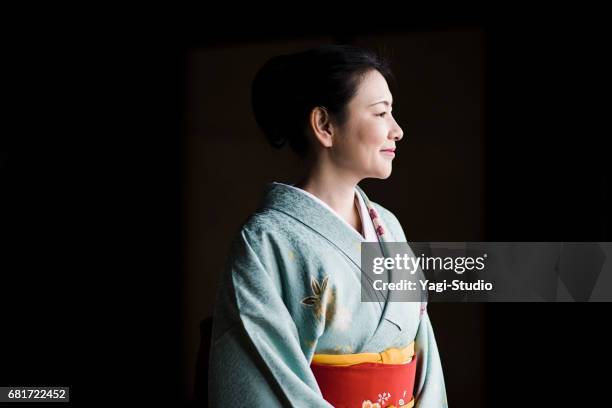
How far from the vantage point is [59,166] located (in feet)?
9.23

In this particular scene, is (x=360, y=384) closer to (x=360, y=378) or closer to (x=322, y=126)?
(x=360, y=378)

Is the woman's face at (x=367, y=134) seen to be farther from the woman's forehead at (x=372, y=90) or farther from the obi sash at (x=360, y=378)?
the obi sash at (x=360, y=378)

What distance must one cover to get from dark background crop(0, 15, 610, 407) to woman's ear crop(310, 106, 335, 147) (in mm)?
1074

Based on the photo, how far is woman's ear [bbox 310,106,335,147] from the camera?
4.63ft

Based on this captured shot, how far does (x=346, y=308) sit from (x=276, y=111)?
0.44 meters

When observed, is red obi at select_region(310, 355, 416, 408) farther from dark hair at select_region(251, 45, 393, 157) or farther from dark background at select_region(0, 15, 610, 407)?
dark background at select_region(0, 15, 610, 407)

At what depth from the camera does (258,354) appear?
4.16 ft

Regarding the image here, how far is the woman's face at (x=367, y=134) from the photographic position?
4.60 feet

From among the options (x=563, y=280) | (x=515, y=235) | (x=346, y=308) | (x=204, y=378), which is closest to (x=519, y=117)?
(x=515, y=235)

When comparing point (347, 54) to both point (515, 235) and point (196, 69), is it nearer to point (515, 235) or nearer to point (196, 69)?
point (515, 235)

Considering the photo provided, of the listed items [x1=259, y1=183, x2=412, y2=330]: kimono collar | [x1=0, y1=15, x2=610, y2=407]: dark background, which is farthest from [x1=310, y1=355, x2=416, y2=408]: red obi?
[x1=0, y1=15, x2=610, y2=407]: dark background

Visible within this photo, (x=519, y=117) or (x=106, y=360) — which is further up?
(x=519, y=117)
